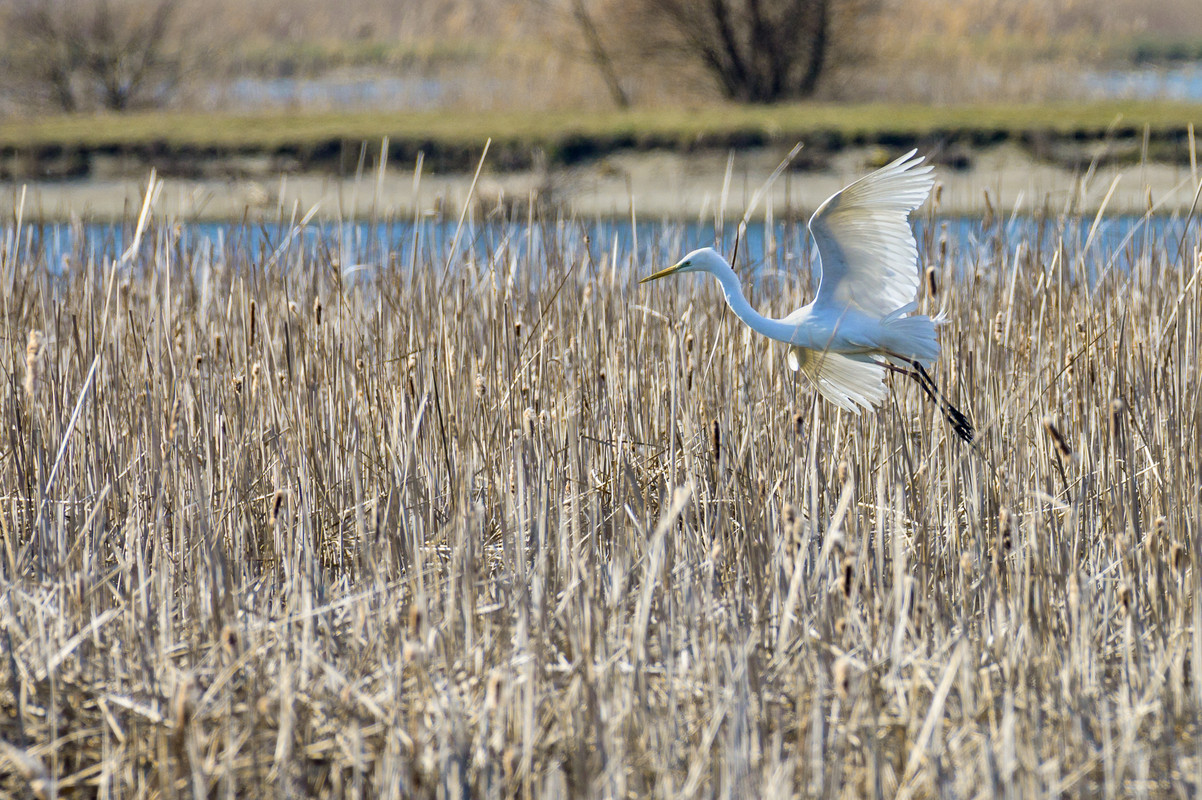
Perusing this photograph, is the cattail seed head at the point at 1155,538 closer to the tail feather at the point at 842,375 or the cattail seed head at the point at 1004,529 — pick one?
the cattail seed head at the point at 1004,529

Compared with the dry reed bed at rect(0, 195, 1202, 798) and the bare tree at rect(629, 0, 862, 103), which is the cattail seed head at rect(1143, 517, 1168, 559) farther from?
the bare tree at rect(629, 0, 862, 103)

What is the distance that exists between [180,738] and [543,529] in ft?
1.58

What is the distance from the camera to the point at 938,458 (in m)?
1.76

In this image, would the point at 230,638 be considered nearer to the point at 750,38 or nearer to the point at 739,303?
the point at 739,303

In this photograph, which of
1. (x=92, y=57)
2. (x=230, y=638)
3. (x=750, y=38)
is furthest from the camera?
(x=92, y=57)

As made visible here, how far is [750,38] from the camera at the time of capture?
8445 millimetres

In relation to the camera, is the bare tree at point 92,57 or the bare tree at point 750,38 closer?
the bare tree at point 750,38

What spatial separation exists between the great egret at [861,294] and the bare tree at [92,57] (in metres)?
8.40

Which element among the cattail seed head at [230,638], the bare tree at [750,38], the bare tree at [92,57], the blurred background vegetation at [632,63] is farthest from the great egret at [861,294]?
the bare tree at [92,57]

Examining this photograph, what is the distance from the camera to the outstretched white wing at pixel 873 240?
4.67ft

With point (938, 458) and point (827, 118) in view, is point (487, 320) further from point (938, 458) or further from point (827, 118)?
point (827, 118)

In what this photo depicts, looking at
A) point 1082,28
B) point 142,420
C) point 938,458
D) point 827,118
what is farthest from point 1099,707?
point 1082,28

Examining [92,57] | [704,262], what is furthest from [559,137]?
[704,262]

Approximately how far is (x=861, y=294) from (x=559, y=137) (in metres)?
4.65
